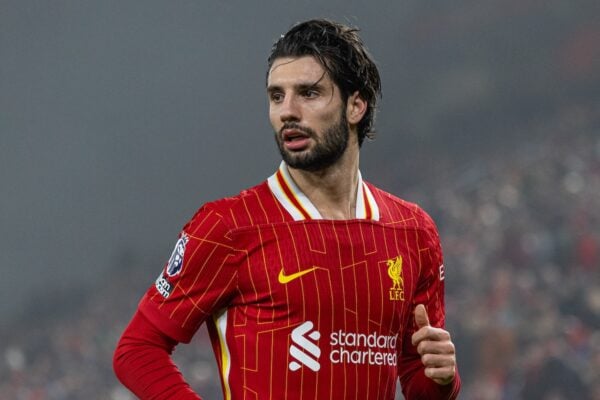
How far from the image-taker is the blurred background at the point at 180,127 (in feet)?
31.8

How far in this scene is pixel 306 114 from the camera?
7.96 ft

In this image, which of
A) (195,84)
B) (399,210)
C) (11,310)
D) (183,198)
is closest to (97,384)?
(11,310)

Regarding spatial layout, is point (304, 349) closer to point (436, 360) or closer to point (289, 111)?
point (436, 360)

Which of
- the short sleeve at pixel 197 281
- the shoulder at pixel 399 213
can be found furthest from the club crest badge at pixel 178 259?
the shoulder at pixel 399 213

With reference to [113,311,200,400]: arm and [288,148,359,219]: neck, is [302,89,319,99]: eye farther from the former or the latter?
[113,311,200,400]: arm

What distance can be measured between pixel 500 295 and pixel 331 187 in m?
4.82

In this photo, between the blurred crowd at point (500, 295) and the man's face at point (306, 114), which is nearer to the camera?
the man's face at point (306, 114)

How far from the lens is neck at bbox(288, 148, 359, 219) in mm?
2517

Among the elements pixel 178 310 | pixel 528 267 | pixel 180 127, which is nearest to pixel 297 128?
pixel 178 310

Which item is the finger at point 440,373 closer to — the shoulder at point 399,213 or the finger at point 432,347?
the finger at point 432,347

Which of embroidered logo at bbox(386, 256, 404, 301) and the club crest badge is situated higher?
the club crest badge

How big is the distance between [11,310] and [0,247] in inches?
29.2

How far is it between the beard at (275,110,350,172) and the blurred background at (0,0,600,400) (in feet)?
20.1

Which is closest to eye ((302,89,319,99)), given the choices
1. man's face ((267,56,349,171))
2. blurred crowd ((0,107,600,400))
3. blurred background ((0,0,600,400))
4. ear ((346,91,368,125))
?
man's face ((267,56,349,171))
